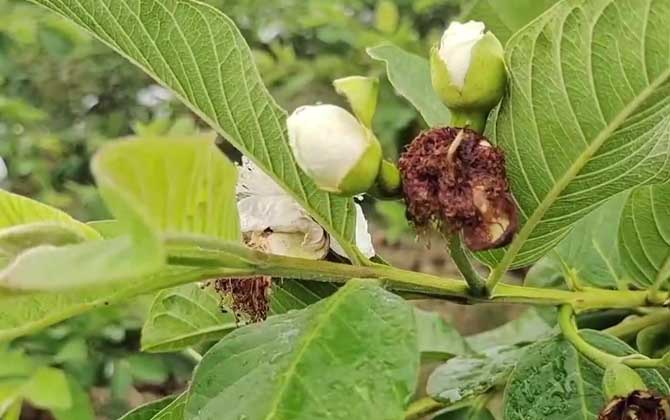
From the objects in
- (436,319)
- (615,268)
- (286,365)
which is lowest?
(436,319)

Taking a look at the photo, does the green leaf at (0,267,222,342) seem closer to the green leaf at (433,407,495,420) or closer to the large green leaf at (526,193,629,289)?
the green leaf at (433,407,495,420)

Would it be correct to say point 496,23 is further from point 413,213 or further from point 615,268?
point 413,213

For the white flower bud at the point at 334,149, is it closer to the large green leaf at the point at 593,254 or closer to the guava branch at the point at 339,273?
the guava branch at the point at 339,273

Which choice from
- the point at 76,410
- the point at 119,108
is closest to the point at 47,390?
the point at 76,410

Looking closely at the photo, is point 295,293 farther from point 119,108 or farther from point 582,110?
point 119,108

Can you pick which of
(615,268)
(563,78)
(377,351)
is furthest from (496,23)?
(377,351)

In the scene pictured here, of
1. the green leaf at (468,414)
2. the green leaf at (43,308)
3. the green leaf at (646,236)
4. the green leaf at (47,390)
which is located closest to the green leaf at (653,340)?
the green leaf at (646,236)

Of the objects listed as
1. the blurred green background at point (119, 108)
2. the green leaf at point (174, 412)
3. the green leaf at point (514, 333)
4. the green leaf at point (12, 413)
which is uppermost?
the green leaf at point (174, 412)
